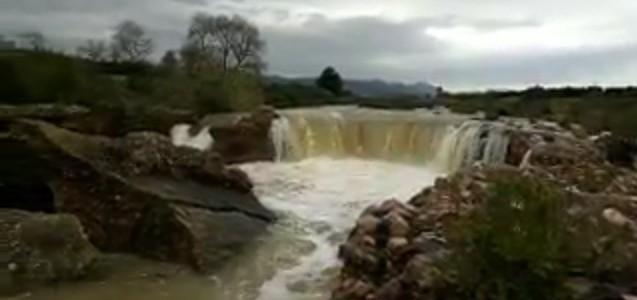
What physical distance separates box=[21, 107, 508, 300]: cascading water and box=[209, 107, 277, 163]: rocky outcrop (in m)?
0.29

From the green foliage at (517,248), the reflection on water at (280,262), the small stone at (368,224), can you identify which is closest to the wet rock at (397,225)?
the small stone at (368,224)

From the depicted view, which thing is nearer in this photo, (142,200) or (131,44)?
(142,200)

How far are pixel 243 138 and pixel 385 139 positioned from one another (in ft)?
12.4

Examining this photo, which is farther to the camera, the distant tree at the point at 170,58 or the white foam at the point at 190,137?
the distant tree at the point at 170,58

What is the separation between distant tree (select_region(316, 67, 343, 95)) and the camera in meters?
44.6

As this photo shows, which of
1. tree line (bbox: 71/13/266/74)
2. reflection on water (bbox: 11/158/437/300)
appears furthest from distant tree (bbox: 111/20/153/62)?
reflection on water (bbox: 11/158/437/300)

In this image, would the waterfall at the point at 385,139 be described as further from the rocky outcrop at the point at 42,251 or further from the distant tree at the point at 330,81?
the distant tree at the point at 330,81

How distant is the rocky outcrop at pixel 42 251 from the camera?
356 inches

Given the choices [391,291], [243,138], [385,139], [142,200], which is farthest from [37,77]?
[391,291]

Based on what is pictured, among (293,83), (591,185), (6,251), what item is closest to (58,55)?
(6,251)

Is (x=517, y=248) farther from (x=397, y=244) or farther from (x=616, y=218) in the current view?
(x=397, y=244)

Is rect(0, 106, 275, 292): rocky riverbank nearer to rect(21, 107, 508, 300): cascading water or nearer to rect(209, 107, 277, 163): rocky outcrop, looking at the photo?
rect(21, 107, 508, 300): cascading water

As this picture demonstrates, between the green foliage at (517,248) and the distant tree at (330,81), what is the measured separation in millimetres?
37713

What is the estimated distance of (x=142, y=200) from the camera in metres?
10.8
